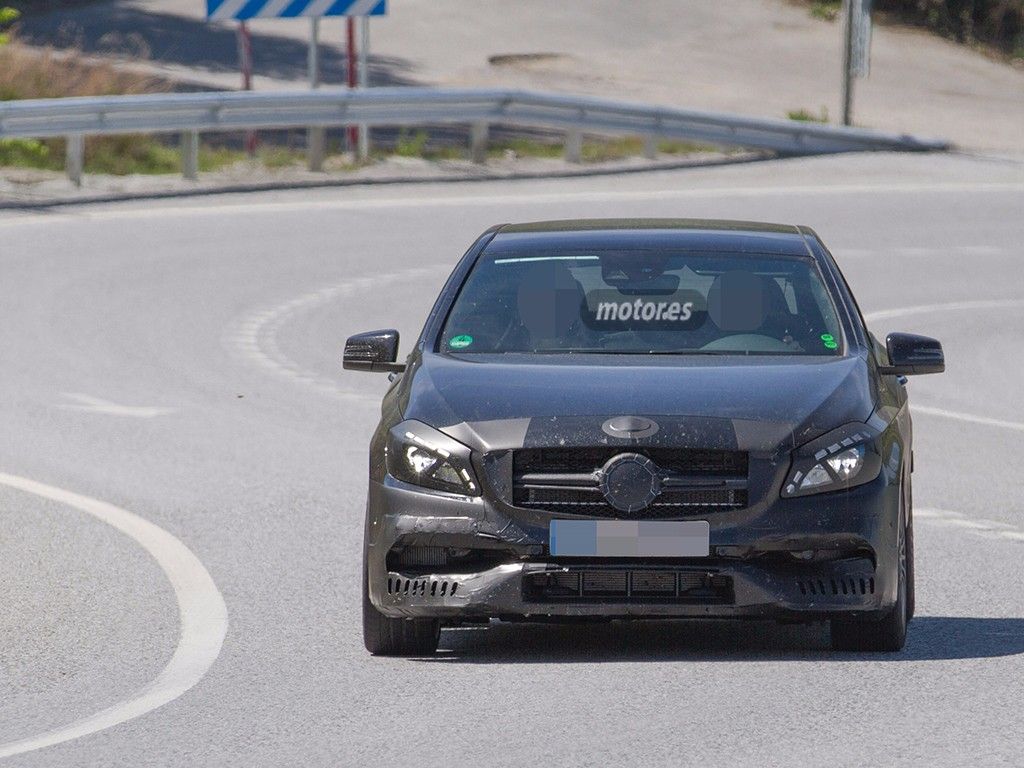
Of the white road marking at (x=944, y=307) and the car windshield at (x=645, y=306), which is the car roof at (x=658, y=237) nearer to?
the car windshield at (x=645, y=306)

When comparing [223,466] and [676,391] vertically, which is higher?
[676,391]

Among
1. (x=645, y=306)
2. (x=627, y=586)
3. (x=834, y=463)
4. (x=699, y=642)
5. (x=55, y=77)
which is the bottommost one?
(x=55, y=77)

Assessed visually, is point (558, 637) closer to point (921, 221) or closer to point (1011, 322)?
point (1011, 322)

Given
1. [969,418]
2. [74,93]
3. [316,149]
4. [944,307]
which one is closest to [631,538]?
[969,418]

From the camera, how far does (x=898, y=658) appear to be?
25.5 feet

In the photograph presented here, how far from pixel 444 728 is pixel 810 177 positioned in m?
23.4

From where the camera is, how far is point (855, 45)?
3425 centimetres

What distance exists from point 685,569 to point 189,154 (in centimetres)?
2077

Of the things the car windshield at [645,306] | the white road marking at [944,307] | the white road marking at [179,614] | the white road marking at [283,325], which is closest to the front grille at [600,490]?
the car windshield at [645,306]

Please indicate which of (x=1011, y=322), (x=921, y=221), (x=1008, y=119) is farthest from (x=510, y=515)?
(x=1008, y=119)

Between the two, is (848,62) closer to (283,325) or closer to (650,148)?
(650,148)

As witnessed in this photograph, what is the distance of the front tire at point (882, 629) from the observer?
25.4 feet

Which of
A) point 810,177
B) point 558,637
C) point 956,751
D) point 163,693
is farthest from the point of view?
point 810,177

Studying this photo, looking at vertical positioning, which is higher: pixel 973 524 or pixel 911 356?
pixel 911 356
